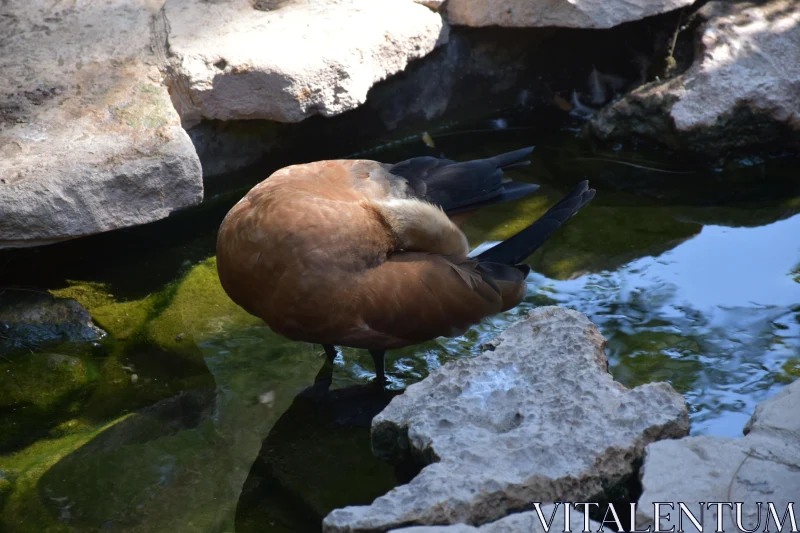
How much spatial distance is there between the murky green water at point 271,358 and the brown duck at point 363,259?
35 cm

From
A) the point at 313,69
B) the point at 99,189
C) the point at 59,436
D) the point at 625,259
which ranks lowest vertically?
the point at 59,436

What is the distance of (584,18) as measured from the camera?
4488 millimetres

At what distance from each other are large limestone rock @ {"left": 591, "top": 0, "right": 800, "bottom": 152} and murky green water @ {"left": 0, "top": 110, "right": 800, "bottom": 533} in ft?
0.91

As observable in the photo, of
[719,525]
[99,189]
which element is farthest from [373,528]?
[99,189]

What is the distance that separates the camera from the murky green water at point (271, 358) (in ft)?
8.48

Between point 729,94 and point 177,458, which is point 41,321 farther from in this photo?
point 729,94

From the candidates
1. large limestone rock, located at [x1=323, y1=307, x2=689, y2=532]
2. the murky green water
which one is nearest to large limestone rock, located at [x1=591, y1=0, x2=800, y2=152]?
the murky green water

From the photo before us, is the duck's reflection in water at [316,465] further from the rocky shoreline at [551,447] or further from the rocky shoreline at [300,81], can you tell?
the rocky shoreline at [300,81]

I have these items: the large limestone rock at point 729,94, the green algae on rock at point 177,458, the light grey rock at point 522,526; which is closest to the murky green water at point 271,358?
the green algae on rock at point 177,458

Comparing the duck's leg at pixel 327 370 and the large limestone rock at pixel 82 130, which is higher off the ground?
the large limestone rock at pixel 82 130

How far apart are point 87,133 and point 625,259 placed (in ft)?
7.58

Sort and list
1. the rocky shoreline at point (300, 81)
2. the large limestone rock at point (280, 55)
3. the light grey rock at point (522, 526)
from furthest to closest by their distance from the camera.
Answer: the large limestone rock at point (280, 55) → the rocky shoreline at point (300, 81) → the light grey rock at point (522, 526)

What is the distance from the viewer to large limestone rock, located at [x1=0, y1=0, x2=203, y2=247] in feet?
10.2

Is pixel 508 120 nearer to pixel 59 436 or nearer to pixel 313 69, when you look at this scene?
pixel 313 69
